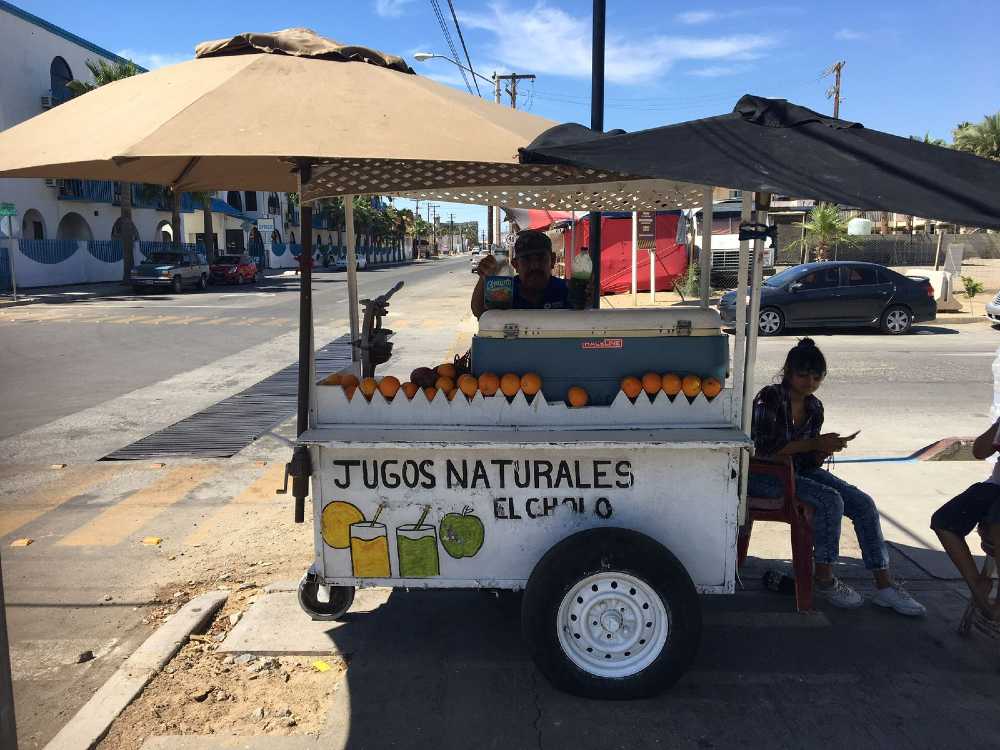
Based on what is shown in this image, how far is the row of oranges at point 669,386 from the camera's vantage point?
3.10 metres

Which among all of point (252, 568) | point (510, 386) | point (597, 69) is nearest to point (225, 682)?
point (252, 568)

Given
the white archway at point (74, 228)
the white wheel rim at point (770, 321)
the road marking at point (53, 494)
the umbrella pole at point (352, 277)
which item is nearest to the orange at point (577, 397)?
the umbrella pole at point (352, 277)

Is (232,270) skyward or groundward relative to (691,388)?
skyward

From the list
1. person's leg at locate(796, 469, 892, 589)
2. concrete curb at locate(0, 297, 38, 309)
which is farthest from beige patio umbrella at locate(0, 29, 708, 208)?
concrete curb at locate(0, 297, 38, 309)

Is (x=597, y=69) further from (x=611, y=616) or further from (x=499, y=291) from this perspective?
(x=611, y=616)

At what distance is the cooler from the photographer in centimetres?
319

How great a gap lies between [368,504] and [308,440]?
38 centimetres

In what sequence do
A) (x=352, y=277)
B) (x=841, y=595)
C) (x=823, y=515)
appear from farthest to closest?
(x=352, y=277) < (x=841, y=595) < (x=823, y=515)

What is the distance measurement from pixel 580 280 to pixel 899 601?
7.62ft

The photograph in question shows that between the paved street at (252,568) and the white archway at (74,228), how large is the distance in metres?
28.0

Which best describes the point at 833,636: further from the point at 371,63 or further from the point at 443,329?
the point at 443,329

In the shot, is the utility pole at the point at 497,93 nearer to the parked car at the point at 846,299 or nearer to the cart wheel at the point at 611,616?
the parked car at the point at 846,299

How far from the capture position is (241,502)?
5.65m

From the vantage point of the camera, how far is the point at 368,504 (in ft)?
10.4
